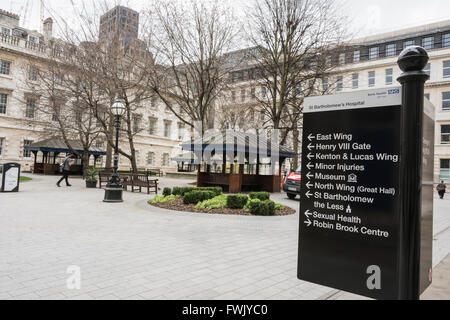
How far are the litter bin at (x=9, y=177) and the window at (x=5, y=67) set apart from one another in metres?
27.7

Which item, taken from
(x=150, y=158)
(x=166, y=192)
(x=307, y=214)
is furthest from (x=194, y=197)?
(x=150, y=158)

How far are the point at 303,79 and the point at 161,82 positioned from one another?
9567 mm

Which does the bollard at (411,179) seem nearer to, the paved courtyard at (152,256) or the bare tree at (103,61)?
the paved courtyard at (152,256)

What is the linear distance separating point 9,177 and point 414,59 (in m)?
16.5

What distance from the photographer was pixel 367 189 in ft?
7.49

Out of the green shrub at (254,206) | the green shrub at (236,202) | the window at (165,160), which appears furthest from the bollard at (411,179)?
the window at (165,160)

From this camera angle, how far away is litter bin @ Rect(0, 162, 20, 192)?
13.9m

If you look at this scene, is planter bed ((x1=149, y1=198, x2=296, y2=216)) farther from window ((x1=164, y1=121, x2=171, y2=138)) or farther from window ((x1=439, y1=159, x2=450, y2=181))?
window ((x1=164, y1=121, x2=171, y2=138))

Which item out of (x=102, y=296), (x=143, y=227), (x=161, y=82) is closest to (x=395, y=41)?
(x=161, y=82)

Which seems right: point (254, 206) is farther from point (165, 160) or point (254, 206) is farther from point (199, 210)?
point (165, 160)

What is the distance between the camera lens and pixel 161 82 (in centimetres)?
2030

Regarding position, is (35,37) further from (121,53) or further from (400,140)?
(400,140)

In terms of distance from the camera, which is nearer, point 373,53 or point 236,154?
point 236,154
